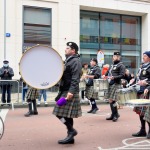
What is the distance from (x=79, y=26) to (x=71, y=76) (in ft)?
47.7

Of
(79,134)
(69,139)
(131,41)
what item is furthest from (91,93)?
(131,41)

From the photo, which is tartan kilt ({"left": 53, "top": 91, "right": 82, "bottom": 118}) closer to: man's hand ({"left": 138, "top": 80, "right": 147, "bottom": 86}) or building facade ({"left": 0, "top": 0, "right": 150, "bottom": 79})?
man's hand ({"left": 138, "top": 80, "right": 147, "bottom": 86})

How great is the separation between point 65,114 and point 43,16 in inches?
529

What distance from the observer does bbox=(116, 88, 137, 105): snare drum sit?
6.38m

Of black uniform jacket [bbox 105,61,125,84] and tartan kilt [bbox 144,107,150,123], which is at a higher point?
black uniform jacket [bbox 105,61,125,84]

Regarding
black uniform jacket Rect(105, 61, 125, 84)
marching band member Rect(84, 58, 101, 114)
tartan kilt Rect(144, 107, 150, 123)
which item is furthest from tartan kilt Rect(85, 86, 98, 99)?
tartan kilt Rect(144, 107, 150, 123)

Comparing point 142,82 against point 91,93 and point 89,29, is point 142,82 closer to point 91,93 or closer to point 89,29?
point 91,93

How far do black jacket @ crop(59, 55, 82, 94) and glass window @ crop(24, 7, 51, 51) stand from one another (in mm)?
12465

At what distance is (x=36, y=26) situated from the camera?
18.5 meters

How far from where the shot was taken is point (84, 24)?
21.0 meters

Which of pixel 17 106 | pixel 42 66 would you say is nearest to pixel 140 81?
pixel 42 66

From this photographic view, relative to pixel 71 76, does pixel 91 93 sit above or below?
below

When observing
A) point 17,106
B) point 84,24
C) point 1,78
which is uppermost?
point 84,24

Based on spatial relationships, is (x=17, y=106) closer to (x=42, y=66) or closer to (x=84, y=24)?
(x=42, y=66)
